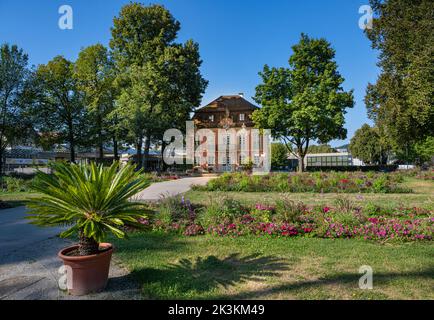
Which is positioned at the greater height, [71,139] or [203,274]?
[71,139]

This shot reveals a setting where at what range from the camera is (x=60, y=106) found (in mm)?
33312

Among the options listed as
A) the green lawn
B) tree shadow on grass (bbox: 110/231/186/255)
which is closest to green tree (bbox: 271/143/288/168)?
tree shadow on grass (bbox: 110/231/186/255)

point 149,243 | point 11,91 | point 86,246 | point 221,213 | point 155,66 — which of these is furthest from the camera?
point 155,66

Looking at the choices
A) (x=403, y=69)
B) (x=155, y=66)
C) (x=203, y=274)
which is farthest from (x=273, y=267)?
A: (x=155, y=66)

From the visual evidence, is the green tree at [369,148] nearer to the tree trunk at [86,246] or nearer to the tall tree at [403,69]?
the tall tree at [403,69]

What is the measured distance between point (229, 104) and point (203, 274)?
157ft

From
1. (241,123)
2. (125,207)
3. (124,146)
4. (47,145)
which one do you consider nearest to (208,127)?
(241,123)

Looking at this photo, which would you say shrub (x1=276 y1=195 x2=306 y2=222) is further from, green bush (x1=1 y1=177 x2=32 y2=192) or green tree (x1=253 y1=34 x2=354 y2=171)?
green tree (x1=253 y1=34 x2=354 y2=171)

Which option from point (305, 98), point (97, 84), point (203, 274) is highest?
point (97, 84)

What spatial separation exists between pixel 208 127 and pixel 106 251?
38981mm

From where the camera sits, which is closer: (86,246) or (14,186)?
(86,246)

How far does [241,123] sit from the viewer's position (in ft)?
158

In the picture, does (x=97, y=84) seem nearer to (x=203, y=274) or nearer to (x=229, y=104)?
(x=229, y=104)

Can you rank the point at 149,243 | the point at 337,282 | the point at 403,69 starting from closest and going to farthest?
the point at 337,282 → the point at 149,243 → the point at 403,69
